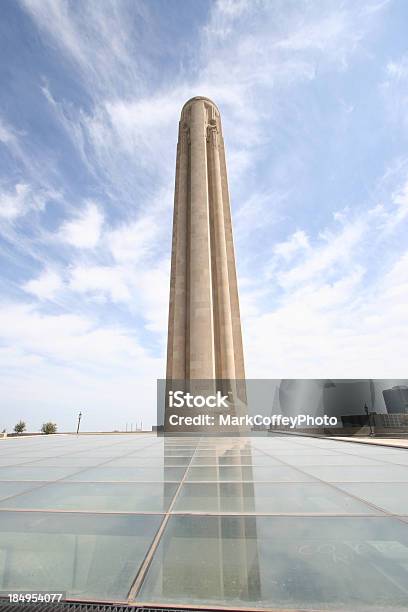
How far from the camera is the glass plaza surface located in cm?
191

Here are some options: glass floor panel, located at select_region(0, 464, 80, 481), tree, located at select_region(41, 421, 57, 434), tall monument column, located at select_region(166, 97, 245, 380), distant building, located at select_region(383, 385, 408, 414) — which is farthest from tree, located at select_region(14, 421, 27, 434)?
distant building, located at select_region(383, 385, 408, 414)

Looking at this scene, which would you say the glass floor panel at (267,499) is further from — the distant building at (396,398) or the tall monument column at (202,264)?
the distant building at (396,398)

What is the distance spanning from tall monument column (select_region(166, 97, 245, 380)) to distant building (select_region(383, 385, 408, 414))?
10259 centimetres

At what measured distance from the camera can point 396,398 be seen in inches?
4594

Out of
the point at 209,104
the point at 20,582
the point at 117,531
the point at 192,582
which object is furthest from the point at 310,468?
the point at 209,104

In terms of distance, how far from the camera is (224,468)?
6.54 metres

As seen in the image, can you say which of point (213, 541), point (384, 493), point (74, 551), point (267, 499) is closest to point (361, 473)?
point (384, 493)

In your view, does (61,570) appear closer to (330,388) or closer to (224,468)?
(224,468)

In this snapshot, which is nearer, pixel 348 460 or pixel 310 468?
pixel 310 468

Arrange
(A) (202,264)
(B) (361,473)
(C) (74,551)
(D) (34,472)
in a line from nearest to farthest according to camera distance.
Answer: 1. (C) (74,551)
2. (B) (361,473)
3. (D) (34,472)
4. (A) (202,264)

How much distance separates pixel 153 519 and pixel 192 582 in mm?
1295

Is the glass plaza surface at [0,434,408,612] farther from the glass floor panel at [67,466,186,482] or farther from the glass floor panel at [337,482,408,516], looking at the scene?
the glass floor panel at [67,466,186,482]

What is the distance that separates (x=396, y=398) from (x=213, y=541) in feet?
447

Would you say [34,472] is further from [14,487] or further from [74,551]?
[74,551]
